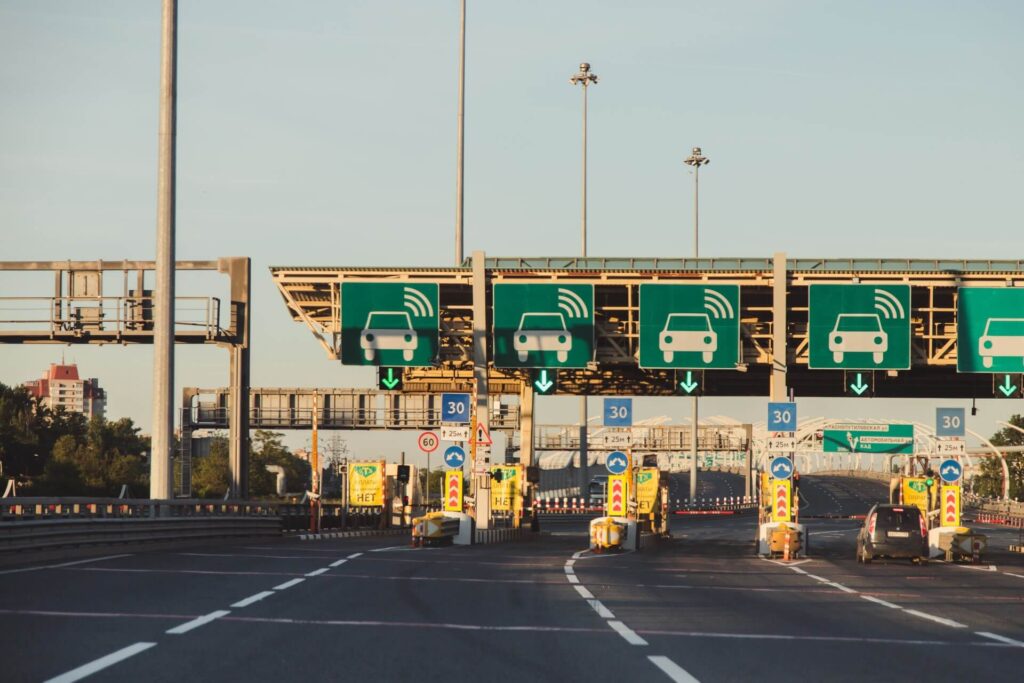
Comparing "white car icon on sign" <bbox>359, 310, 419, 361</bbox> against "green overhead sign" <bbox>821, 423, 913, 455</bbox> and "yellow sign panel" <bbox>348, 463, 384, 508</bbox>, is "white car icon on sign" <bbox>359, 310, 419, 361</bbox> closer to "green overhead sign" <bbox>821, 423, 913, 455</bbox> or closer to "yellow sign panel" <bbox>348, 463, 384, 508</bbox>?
"yellow sign panel" <bbox>348, 463, 384, 508</bbox>

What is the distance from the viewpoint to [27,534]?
82.0 ft

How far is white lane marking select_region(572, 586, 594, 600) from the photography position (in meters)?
20.0

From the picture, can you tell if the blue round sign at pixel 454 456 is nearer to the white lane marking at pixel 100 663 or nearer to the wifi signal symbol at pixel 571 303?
the wifi signal symbol at pixel 571 303

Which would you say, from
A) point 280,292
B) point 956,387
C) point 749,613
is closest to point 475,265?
point 280,292

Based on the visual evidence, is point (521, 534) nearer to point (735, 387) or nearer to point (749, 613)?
point (735, 387)

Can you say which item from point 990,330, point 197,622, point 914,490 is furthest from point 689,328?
point 197,622

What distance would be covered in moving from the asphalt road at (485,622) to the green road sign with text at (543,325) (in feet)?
58.1

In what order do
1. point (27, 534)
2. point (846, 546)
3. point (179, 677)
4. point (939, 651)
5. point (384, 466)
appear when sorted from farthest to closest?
point (384, 466) → point (846, 546) → point (27, 534) → point (939, 651) → point (179, 677)

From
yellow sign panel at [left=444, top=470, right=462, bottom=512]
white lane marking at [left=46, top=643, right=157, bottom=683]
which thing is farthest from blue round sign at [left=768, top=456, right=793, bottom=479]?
white lane marking at [left=46, top=643, right=157, bottom=683]

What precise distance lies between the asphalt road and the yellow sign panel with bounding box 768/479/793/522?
12.8m

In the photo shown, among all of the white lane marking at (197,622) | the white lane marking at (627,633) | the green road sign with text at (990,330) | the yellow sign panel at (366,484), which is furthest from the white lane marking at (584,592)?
the yellow sign panel at (366,484)

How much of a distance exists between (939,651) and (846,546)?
38.6 metres

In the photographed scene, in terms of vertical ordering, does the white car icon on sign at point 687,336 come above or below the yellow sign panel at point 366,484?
above

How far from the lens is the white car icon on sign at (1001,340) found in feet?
149
